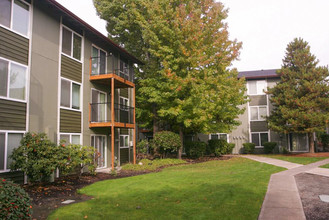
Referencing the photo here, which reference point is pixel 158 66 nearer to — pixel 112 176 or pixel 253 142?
pixel 112 176

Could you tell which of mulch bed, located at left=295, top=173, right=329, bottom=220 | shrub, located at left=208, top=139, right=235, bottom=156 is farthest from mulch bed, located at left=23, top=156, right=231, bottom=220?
shrub, located at left=208, top=139, right=235, bottom=156

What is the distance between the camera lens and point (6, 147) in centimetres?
1009

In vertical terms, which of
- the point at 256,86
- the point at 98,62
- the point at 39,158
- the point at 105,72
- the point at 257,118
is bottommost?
the point at 39,158

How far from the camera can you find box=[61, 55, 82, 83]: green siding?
534 inches

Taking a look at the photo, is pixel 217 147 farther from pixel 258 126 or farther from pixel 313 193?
pixel 313 193

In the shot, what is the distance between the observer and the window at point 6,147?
9.90 m

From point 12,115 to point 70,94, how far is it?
380 centimetres

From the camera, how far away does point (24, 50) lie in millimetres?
11211

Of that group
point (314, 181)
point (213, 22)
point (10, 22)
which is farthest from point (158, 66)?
point (314, 181)

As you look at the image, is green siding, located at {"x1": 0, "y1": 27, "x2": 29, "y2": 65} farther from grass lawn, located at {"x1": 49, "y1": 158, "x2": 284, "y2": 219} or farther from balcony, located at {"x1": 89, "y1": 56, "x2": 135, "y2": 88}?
grass lawn, located at {"x1": 49, "y1": 158, "x2": 284, "y2": 219}

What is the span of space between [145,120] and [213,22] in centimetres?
942

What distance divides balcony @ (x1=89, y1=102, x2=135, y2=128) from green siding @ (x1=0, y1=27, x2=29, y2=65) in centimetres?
476

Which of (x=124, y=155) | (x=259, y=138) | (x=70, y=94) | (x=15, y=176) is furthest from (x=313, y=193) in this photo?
(x=259, y=138)

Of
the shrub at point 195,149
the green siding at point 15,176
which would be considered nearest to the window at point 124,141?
the shrub at point 195,149
